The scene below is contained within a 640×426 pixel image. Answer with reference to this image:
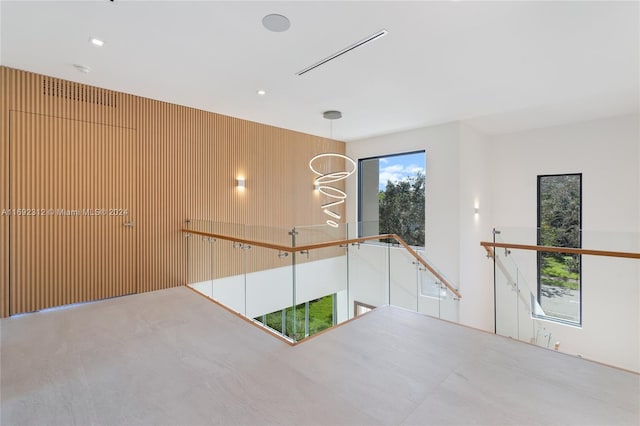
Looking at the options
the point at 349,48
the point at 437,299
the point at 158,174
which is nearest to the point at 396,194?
the point at 437,299

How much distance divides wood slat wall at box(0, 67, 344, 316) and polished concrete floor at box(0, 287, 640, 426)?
1.04 metres

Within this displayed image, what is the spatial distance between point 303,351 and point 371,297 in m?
2.65

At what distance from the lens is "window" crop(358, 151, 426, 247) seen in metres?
6.89

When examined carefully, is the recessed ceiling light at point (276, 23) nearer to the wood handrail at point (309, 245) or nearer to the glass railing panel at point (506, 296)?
the wood handrail at point (309, 245)

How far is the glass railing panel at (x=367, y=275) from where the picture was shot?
14.8 ft

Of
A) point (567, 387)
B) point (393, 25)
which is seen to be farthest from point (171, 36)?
point (567, 387)

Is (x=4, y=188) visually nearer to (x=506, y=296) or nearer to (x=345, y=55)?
(x=345, y=55)

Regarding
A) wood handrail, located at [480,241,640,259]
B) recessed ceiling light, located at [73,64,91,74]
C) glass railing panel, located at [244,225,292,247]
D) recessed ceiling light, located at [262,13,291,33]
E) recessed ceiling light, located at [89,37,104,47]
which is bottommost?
wood handrail, located at [480,241,640,259]

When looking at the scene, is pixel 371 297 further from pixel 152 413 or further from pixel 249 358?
pixel 152 413

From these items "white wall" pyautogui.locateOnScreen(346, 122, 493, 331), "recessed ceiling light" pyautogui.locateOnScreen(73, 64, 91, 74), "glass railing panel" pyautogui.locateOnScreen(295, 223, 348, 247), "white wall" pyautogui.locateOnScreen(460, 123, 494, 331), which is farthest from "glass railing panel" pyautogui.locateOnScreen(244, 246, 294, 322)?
"white wall" pyautogui.locateOnScreen(460, 123, 494, 331)

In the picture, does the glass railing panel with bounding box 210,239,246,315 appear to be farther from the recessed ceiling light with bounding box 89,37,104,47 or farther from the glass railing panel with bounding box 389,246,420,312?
the glass railing panel with bounding box 389,246,420,312

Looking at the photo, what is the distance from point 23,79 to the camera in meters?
3.69

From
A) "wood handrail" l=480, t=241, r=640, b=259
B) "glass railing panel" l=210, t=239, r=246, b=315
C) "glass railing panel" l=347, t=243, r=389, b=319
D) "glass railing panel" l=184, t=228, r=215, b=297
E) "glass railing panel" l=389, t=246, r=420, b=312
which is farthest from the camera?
"glass railing panel" l=389, t=246, r=420, b=312

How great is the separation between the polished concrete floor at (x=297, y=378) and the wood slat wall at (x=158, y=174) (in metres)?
1.04
